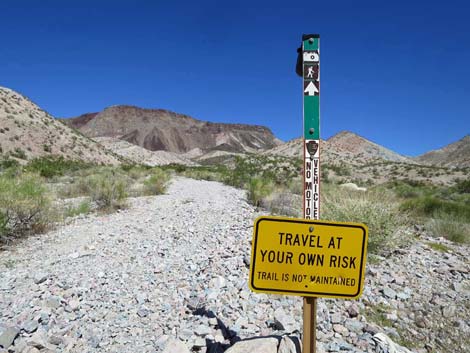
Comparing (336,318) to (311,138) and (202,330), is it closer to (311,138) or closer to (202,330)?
(202,330)

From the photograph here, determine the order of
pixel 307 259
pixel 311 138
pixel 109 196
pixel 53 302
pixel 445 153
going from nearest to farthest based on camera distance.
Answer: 1. pixel 307 259
2. pixel 311 138
3. pixel 53 302
4. pixel 109 196
5. pixel 445 153

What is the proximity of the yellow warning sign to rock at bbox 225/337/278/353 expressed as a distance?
1.02 m

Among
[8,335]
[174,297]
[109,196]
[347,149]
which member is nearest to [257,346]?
[174,297]

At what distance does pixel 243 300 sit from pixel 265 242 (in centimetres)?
215

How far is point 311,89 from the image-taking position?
6.94ft

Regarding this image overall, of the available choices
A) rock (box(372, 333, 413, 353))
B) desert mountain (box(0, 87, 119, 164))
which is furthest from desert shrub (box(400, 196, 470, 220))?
desert mountain (box(0, 87, 119, 164))

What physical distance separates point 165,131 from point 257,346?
159 metres

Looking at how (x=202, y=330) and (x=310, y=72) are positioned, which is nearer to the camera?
(x=310, y=72)

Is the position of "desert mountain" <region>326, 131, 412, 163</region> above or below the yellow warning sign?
above

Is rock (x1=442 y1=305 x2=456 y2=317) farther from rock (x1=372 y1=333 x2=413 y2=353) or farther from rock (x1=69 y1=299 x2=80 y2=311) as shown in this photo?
rock (x1=69 y1=299 x2=80 y2=311)

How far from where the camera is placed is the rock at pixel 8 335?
123 inches

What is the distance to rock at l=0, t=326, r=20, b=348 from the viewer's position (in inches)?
123

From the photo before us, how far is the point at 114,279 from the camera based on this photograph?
4508mm

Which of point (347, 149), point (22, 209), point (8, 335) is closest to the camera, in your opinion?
point (8, 335)
